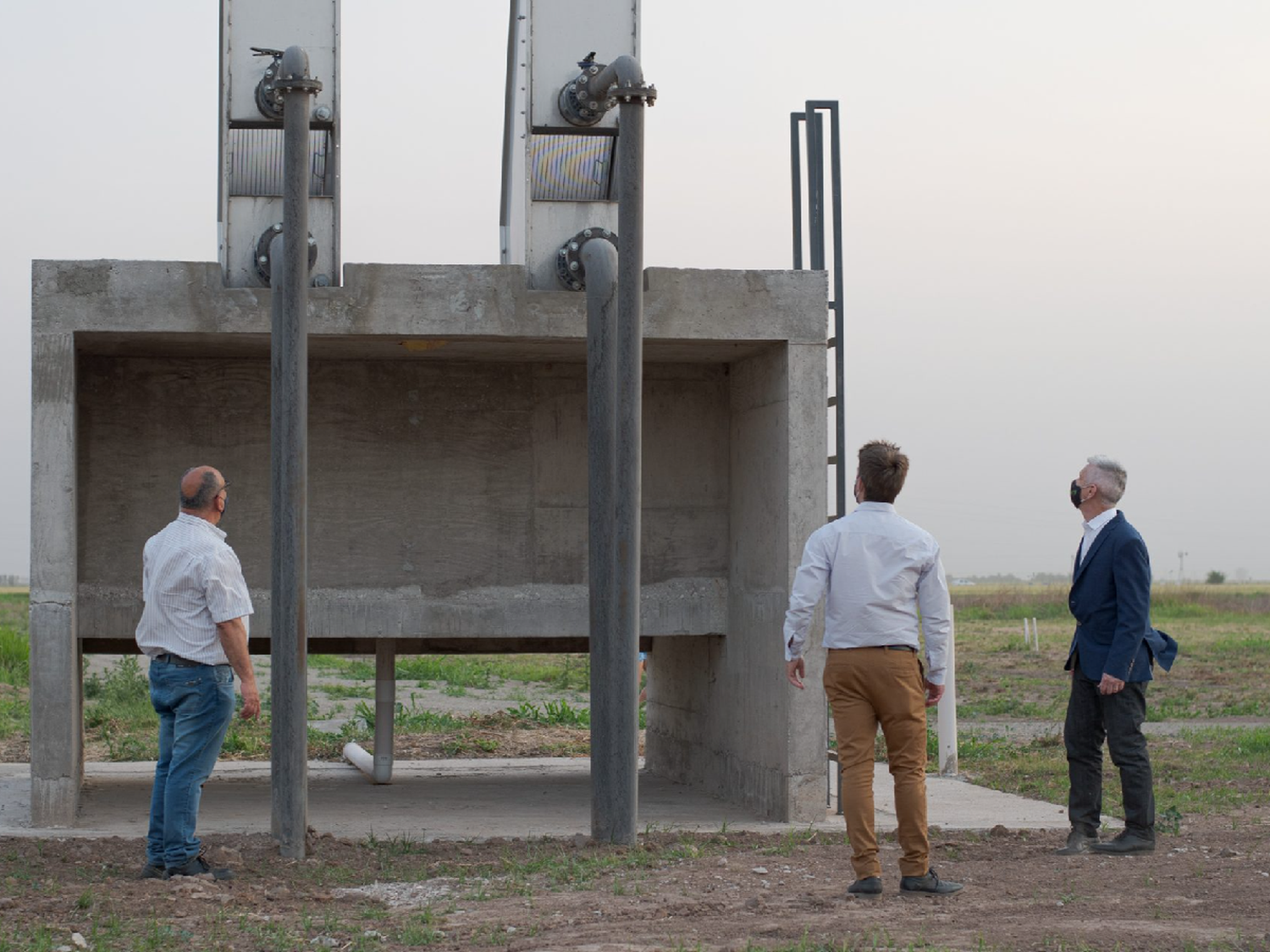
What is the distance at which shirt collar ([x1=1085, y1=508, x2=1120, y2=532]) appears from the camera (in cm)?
763

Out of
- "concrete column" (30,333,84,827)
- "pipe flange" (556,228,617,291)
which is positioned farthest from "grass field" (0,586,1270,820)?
"concrete column" (30,333,84,827)

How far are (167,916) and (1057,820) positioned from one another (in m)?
5.43

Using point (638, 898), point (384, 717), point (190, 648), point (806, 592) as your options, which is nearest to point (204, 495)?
point (190, 648)

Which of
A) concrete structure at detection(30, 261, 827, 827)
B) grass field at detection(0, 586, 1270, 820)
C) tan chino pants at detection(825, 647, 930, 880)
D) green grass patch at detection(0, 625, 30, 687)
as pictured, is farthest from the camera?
green grass patch at detection(0, 625, 30, 687)

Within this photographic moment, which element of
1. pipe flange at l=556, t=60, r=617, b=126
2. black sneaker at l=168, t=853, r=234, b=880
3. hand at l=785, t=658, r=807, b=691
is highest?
pipe flange at l=556, t=60, r=617, b=126

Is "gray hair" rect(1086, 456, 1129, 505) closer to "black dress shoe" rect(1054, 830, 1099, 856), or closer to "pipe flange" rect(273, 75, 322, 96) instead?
"black dress shoe" rect(1054, 830, 1099, 856)

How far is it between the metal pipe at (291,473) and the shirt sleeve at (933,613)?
3.09 meters

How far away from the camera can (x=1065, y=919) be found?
5918 millimetres

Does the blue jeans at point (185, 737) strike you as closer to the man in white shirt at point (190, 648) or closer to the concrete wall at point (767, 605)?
the man in white shirt at point (190, 648)

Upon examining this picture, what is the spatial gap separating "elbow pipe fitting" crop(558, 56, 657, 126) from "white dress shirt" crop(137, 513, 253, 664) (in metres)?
3.09

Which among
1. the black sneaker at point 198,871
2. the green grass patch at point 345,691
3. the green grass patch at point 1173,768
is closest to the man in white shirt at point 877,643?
the black sneaker at point 198,871

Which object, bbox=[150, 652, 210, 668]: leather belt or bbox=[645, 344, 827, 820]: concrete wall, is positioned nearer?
bbox=[150, 652, 210, 668]: leather belt

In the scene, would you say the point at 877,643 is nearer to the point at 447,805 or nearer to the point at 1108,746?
the point at 1108,746

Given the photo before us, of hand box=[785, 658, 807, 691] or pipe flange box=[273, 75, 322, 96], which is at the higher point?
pipe flange box=[273, 75, 322, 96]
